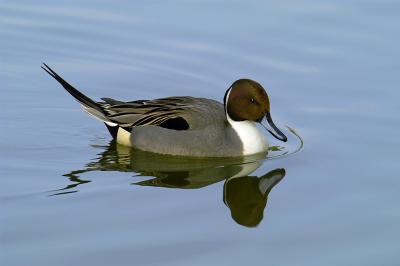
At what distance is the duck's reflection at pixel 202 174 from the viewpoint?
28.6 feet

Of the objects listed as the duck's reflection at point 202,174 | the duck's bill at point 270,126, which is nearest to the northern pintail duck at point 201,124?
the duck's bill at point 270,126

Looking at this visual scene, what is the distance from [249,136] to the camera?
33.4 feet

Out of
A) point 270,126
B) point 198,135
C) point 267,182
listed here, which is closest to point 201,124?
point 198,135

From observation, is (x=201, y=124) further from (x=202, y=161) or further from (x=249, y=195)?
(x=249, y=195)

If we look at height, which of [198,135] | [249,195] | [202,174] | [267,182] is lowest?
[249,195]

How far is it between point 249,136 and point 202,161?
1.86ft

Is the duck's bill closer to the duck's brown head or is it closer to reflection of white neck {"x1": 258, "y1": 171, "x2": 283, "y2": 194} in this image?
the duck's brown head

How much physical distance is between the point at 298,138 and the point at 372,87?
4.74ft

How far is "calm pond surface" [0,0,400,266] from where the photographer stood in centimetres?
768

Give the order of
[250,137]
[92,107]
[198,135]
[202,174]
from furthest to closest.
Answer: [92,107]
[250,137]
[198,135]
[202,174]

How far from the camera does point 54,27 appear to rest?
1278 centimetres

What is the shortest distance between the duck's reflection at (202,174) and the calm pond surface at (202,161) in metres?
0.02

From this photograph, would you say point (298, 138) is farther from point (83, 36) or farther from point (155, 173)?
point (83, 36)

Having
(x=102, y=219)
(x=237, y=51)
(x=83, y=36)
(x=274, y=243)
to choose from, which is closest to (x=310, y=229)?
(x=274, y=243)
